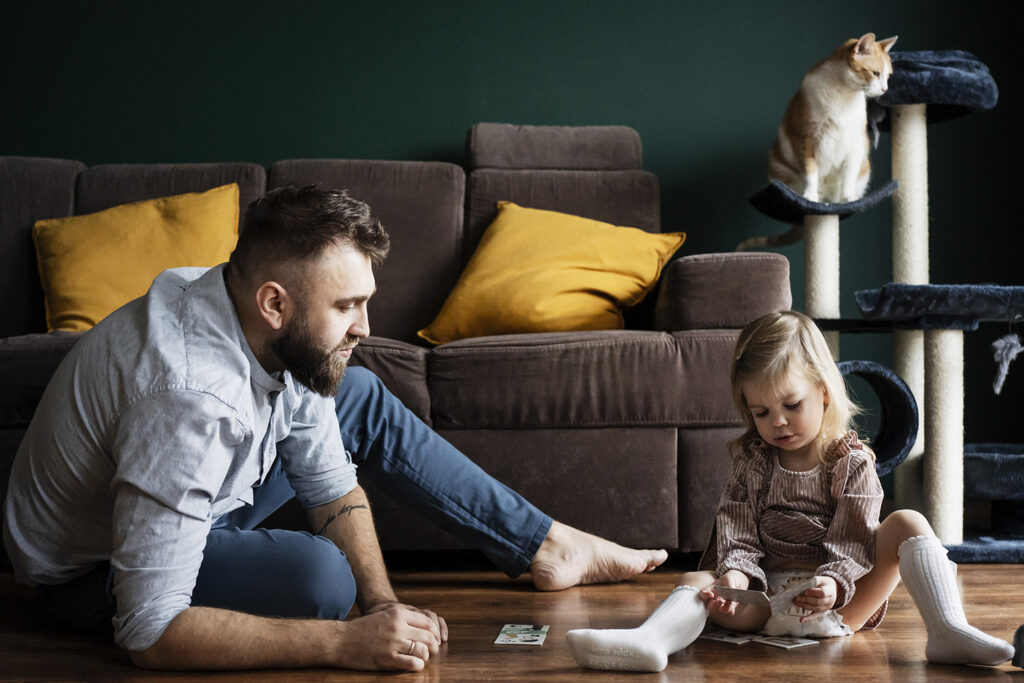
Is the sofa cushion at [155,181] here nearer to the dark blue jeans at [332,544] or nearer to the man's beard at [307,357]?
the dark blue jeans at [332,544]

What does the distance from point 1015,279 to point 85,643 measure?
2.89m

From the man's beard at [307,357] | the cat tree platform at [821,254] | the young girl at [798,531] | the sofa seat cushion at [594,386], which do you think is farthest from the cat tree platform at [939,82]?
the man's beard at [307,357]

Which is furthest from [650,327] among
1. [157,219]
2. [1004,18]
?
[1004,18]

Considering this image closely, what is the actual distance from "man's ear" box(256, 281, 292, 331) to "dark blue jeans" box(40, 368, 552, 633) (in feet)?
1.23

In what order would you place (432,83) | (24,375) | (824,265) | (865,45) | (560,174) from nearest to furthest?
(24,375)
(865,45)
(824,265)
(560,174)
(432,83)

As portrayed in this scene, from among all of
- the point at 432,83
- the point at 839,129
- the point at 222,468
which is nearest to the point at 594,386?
the point at 222,468

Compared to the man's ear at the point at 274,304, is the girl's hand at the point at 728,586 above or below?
below

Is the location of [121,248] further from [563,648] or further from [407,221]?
[563,648]

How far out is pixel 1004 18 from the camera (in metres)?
3.00

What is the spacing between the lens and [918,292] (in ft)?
6.66

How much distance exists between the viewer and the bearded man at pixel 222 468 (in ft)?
3.76

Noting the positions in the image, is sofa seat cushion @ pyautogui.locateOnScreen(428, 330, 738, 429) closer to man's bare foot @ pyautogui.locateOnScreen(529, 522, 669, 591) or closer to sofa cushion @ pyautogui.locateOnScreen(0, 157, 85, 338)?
man's bare foot @ pyautogui.locateOnScreen(529, 522, 669, 591)

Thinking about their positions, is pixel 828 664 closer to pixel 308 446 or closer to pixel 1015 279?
pixel 308 446

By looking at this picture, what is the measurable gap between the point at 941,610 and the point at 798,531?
25cm
